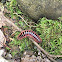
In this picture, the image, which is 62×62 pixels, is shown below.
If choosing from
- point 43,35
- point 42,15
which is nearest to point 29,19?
point 42,15

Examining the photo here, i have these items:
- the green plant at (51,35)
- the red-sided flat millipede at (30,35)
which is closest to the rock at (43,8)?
the green plant at (51,35)

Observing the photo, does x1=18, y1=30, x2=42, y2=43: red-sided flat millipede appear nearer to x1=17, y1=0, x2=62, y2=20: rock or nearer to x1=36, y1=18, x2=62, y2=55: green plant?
x1=36, y1=18, x2=62, y2=55: green plant

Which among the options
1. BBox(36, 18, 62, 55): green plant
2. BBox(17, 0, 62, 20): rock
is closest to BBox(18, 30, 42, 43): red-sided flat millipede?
BBox(36, 18, 62, 55): green plant

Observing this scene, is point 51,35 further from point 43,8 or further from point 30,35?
Answer: point 43,8

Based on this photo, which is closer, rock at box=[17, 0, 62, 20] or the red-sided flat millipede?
rock at box=[17, 0, 62, 20]

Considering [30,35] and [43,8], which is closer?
[43,8]

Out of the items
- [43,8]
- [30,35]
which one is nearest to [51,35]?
[30,35]
